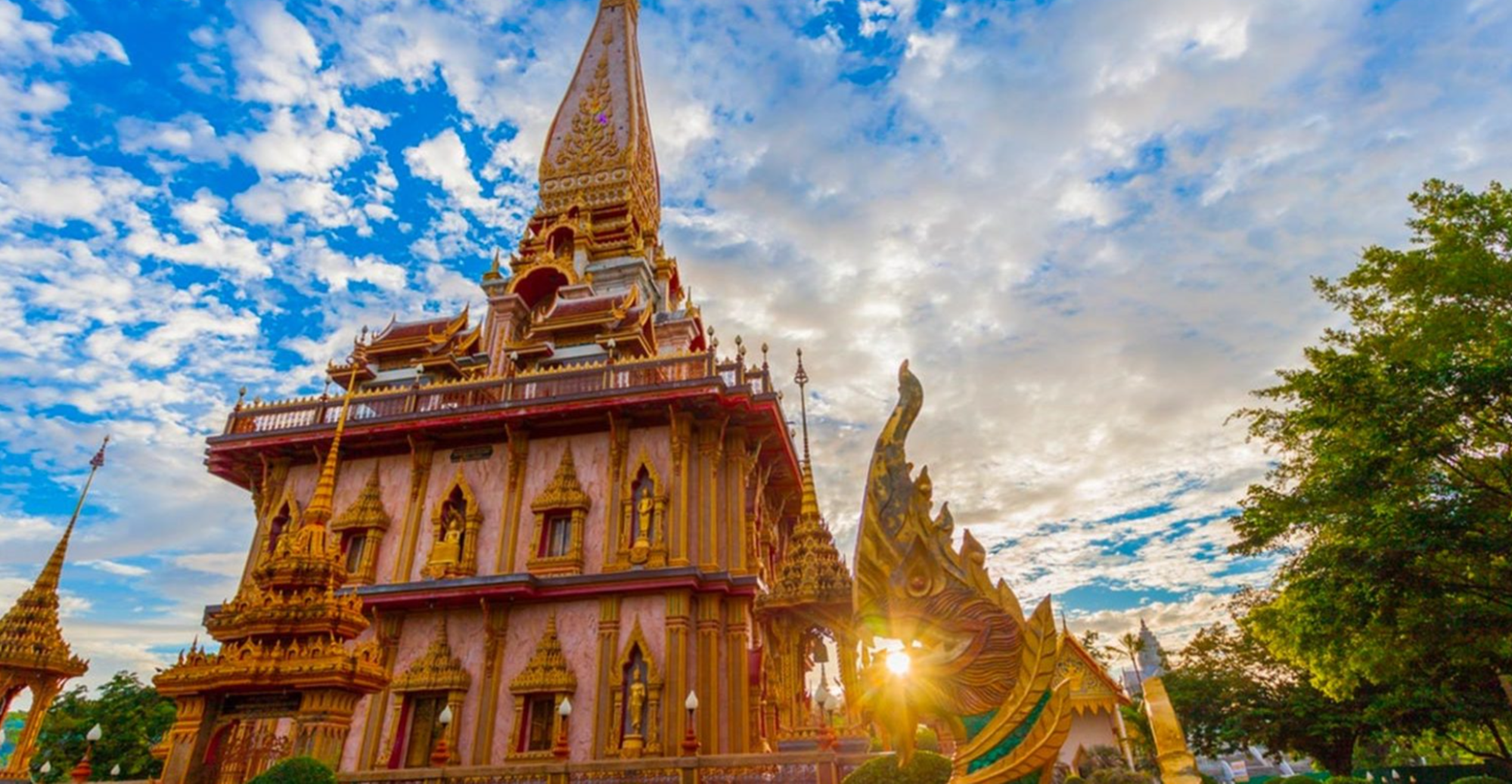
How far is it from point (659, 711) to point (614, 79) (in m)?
25.4

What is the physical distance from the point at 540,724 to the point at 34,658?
8282mm

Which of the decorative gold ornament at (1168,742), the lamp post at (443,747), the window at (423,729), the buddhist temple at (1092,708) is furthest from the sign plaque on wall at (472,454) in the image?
the buddhist temple at (1092,708)

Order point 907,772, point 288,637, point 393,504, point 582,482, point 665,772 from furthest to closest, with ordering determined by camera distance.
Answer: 1. point 393,504
2. point 582,482
3. point 665,772
4. point 288,637
5. point 907,772

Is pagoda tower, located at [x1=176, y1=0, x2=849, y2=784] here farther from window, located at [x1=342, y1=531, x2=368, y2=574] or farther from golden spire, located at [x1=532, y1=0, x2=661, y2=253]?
golden spire, located at [x1=532, y1=0, x2=661, y2=253]

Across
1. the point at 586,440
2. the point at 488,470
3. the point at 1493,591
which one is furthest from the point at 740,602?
the point at 1493,591

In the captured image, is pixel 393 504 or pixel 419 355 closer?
pixel 393 504

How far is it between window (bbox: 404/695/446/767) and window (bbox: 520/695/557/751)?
6.32 feet

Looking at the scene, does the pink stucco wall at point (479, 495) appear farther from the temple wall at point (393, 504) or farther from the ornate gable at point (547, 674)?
the ornate gable at point (547, 674)

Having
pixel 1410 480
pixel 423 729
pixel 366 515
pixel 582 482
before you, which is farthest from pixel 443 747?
pixel 1410 480

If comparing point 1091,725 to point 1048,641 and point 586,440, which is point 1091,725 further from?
point 1048,641

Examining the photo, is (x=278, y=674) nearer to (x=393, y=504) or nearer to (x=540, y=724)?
(x=540, y=724)

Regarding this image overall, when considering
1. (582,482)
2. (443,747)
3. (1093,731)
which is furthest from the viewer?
(1093,731)

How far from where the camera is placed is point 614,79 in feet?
100

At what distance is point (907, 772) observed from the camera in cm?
670
